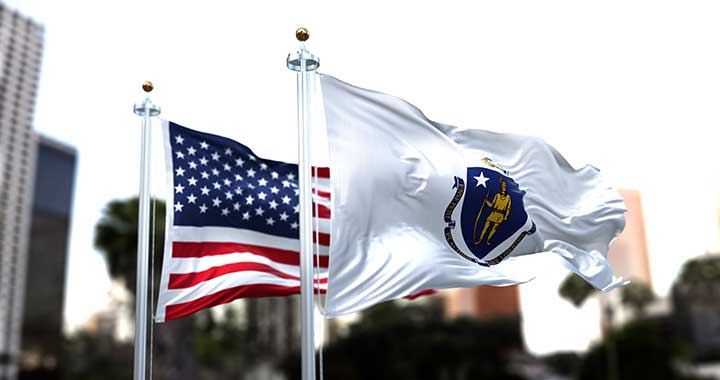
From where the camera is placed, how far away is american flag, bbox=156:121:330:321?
24.8ft

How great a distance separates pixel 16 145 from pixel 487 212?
9492cm

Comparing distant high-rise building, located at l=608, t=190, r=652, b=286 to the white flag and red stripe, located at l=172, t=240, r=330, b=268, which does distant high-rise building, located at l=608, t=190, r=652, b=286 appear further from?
red stripe, located at l=172, t=240, r=330, b=268

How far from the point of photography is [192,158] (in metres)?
7.80

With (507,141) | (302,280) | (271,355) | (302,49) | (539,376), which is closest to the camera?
(302,280)

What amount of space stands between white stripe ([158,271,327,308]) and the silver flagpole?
1291mm

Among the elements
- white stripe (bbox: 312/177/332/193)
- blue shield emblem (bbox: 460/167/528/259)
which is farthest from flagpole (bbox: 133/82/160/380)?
blue shield emblem (bbox: 460/167/528/259)

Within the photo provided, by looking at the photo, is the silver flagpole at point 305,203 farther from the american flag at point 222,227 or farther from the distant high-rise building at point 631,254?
the distant high-rise building at point 631,254

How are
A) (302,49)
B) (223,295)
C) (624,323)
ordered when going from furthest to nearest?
(624,323) < (223,295) < (302,49)

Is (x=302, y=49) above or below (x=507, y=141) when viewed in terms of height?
above

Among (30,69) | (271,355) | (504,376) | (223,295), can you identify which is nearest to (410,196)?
(223,295)

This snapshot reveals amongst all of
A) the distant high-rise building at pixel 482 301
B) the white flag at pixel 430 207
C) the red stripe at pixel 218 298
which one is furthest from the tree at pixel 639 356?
the red stripe at pixel 218 298

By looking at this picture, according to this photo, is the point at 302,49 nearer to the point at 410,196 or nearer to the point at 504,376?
the point at 410,196

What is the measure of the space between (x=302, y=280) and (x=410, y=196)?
1.46m

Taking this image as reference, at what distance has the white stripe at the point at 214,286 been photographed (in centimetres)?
746
